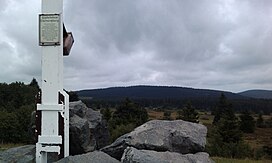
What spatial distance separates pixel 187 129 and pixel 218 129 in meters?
41.4

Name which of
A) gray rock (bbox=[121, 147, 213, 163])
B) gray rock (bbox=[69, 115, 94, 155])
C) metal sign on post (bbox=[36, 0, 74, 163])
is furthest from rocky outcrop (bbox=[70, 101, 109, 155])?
gray rock (bbox=[121, 147, 213, 163])

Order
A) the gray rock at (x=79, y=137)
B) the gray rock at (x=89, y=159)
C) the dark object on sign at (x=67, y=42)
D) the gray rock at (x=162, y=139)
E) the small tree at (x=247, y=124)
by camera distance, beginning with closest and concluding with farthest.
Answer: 1. the gray rock at (x=89, y=159)
2. the dark object on sign at (x=67, y=42)
3. the gray rock at (x=162, y=139)
4. the gray rock at (x=79, y=137)
5. the small tree at (x=247, y=124)

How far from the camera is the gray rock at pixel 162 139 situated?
7.58m

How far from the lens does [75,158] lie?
6523 millimetres

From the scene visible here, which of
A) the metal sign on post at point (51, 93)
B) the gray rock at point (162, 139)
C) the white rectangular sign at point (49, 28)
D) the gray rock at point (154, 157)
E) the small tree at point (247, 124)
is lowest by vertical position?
the small tree at point (247, 124)

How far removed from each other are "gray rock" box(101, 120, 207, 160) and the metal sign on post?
1125 mm

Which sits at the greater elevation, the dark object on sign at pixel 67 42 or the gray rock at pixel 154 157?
the dark object on sign at pixel 67 42

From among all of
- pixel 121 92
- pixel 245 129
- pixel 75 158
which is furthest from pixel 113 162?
pixel 121 92

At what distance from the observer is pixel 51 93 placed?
7.13 meters

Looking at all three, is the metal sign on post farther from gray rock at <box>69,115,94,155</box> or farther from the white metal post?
gray rock at <box>69,115,94,155</box>

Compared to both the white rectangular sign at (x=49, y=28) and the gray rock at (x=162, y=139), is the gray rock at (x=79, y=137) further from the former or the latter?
the white rectangular sign at (x=49, y=28)

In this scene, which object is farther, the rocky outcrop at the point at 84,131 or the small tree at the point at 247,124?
the small tree at the point at 247,124

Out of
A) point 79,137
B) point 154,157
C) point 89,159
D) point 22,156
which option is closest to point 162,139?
point 154,157

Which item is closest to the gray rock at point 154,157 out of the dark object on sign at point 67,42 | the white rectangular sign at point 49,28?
the dark object on sign at point 67,42
